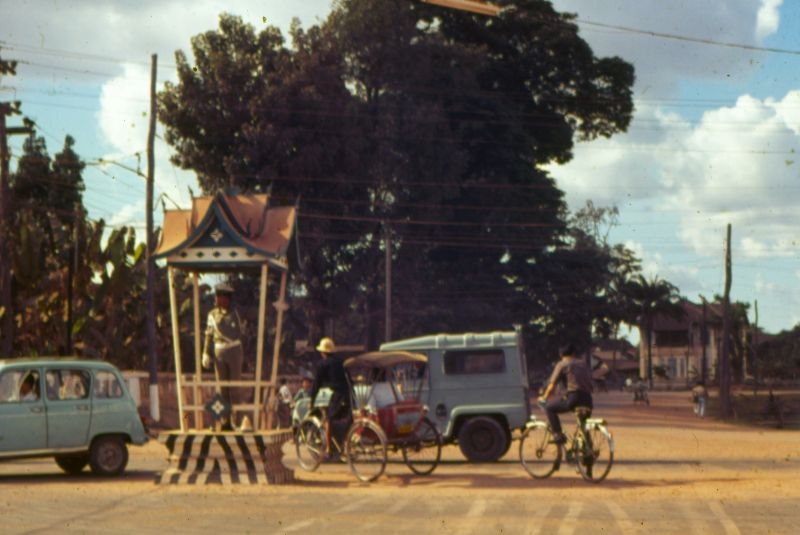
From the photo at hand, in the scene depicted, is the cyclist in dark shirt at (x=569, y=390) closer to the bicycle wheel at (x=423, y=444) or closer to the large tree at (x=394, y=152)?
the bicycle wheel at (x=423, y=444)

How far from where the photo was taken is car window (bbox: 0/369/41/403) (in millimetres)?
21250

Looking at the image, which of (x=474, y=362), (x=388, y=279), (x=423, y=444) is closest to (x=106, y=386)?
(x=423, y=444)

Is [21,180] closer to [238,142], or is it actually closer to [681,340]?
[238,142]

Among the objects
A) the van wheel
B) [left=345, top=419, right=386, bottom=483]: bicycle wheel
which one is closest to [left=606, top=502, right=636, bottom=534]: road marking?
[left=345, top=419, right=386, bottom=483]: bicycle wheel

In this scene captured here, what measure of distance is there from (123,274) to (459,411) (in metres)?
18.1

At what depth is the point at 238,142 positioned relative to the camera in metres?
57.3

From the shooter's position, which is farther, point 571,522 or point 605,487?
point 605,487

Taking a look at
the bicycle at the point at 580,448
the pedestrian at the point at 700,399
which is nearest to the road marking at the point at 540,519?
the bicycle at the point at 580,448

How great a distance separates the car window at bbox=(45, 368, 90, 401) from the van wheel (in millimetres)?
7765

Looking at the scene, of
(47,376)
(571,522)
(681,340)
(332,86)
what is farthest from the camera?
(681,340)

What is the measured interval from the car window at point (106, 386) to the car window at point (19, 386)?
3.26 ft

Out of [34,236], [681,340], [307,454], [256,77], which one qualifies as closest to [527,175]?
[256,77]

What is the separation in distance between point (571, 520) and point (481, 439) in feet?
40.2

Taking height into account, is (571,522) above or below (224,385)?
below
